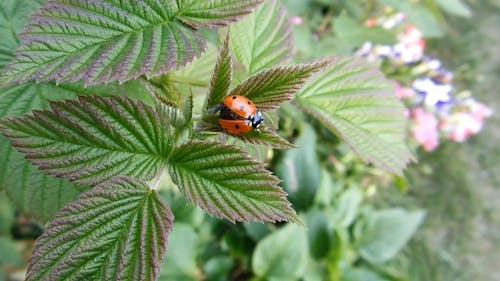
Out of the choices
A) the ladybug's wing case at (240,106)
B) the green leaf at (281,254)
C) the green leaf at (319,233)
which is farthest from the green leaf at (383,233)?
the ladybug's wing case at (240,106)

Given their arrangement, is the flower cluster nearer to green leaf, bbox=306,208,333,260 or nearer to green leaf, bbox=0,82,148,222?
green leaf, bbox=306,208,333,260

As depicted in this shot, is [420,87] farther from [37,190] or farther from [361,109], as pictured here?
[37,190]

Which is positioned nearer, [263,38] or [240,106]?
[240,106]

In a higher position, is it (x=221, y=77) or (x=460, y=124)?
(x=221, y=77)

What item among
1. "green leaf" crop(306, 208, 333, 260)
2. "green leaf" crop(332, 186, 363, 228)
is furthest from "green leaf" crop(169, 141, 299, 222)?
"green leaf" crop(332, 186, 363, 228)

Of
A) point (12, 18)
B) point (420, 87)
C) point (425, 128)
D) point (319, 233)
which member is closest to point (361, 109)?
point (12, 18)

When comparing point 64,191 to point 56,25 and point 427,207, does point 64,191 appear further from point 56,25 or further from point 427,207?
point 427,207
